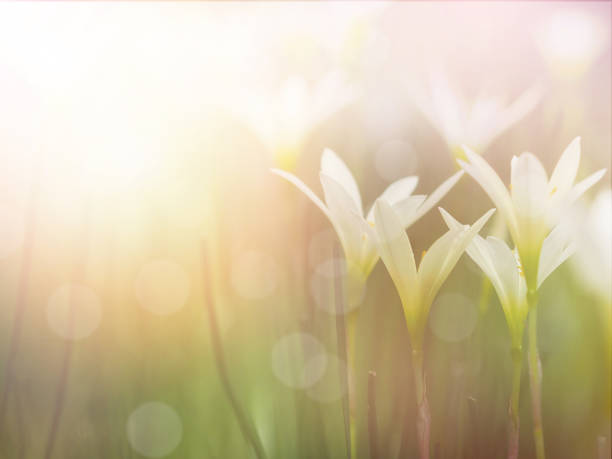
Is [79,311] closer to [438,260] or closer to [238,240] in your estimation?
[238,240]

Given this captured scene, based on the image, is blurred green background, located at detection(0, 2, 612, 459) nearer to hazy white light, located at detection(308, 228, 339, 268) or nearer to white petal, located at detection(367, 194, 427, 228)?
hazy white light, located at detection(308, 228, 339, 268)

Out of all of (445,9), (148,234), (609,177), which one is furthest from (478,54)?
(148,234)

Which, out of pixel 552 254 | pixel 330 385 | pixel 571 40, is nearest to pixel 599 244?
pixel 552 254

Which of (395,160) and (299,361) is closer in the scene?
(299,361)

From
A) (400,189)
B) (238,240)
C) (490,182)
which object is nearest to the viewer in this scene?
(490,182)

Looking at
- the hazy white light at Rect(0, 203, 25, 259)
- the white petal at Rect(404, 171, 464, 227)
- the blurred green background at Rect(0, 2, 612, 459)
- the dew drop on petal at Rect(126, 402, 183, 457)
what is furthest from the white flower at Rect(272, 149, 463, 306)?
the hazy white light at Rect(0, 203, 25, 259)

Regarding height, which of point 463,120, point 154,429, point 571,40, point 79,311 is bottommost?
point 154,429

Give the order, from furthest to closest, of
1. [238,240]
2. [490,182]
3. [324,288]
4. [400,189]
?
[238,240]
[324,288]
[400,189]
[490,182]
